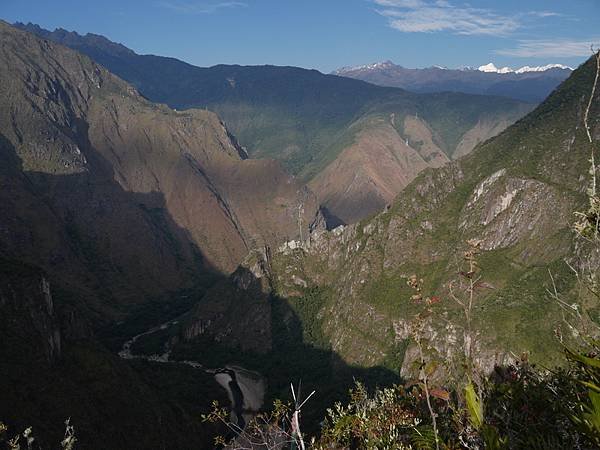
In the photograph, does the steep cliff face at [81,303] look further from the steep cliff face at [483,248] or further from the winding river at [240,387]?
the steep cliff face at [483,248]

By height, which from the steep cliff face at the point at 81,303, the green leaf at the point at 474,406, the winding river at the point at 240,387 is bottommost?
the winding river at the point at 240,387

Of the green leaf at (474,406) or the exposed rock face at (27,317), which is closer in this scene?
the green leaf at (474,406)

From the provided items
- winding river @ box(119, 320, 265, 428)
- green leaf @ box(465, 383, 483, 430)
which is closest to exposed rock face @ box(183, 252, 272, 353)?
winding river @ box(119, 320, 265, 428)

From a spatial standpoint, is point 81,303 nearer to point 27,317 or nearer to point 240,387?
point 240,387

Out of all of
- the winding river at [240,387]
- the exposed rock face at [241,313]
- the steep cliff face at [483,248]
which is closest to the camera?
the steep cliff face at [483,248]

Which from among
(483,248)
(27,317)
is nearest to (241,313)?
(483,248)

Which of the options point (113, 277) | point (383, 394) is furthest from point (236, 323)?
point (383, 394)

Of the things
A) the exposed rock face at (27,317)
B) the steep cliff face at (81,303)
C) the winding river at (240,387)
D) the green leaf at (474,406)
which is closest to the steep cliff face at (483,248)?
the winding river at (240,387)

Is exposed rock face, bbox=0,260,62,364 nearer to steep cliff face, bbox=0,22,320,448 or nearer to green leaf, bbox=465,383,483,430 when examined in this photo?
steep cliff face, bbox=0,22,320,448

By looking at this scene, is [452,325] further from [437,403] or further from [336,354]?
[437,403]

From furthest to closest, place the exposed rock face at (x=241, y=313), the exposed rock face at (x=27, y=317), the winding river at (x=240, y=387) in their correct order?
the exposed rock face at (x=241, y=313) < the winding river at (x=240, y=387) < the exposed rock face at (x=27, y=317)
